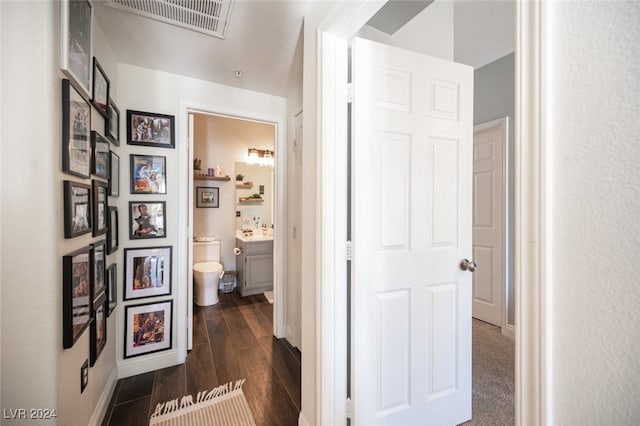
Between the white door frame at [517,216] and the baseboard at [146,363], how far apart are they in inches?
57.7

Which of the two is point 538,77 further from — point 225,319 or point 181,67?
point 225,319

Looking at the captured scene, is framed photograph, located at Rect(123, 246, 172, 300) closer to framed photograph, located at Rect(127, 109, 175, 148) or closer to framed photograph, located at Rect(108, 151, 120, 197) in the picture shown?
framed photograph, located at Rect(108, 151, 120, 197)

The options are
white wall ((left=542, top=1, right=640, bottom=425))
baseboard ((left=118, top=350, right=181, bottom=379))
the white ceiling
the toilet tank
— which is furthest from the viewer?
the toilet tank

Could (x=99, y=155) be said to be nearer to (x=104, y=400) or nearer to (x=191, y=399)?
(x=104, y=400)

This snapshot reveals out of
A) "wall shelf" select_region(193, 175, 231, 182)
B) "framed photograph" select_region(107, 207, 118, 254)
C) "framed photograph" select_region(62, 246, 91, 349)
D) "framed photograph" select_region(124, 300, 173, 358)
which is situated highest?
"wall shelf" select_region(193, 175, 231, 182)

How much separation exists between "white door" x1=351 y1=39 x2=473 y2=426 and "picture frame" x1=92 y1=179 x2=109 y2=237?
1384 mm

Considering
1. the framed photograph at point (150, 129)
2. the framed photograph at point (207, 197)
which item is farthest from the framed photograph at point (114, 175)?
the framed photograph at point (207, 197)

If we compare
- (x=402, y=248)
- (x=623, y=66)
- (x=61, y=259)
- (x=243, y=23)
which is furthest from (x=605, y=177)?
(x=243, y=23)

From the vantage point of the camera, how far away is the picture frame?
1.42 metres

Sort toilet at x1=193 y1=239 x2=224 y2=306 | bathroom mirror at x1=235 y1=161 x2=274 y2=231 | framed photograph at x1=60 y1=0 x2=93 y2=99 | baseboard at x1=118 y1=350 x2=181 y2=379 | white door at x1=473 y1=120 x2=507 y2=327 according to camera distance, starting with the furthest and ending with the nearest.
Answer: bathroom mirror at x1=235 y1=161 x2=274 y2=231, toilet at x1=193 y1=239 x2=224 y2=306, white door at x1=473 y1=120 x2=507 y2=327, baseboard at x1=118 y1=350 x2=181 y2=379, framed photograph at x1=60 y1=0 x2=93 y2=99

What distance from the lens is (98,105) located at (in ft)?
4.82

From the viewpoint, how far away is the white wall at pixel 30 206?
3.02 ft

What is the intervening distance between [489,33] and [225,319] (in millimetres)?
3842

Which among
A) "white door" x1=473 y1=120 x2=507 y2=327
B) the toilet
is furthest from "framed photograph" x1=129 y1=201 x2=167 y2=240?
"white door" x1=473 y1=120 x2=507 y2=327
